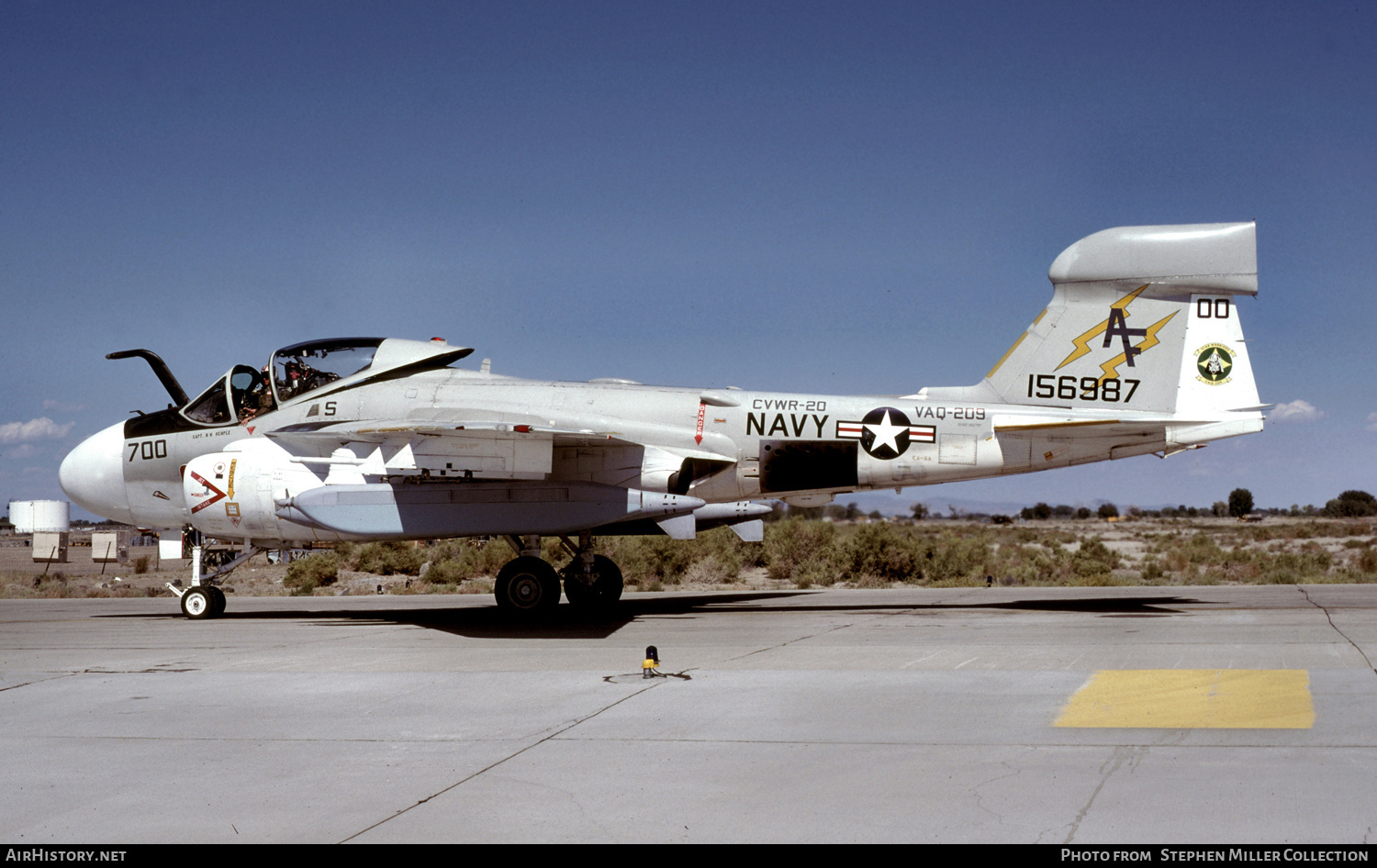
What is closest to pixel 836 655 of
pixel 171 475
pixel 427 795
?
pixel 427 795

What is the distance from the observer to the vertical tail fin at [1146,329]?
44.2ft

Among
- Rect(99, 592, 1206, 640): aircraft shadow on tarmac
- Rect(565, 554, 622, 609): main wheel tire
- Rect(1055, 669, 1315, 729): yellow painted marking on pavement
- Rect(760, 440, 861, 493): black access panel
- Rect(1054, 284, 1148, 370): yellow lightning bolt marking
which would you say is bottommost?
Rect(99, 592, 1206, 640): aircraft shadow on tarmac

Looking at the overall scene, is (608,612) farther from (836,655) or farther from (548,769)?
(548,769)

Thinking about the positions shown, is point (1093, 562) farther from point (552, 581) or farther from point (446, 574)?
point (552, 581)

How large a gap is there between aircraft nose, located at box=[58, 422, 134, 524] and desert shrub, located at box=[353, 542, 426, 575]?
12874 millimetres

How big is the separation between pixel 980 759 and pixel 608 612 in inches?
400

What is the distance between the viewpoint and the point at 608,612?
1540 cm

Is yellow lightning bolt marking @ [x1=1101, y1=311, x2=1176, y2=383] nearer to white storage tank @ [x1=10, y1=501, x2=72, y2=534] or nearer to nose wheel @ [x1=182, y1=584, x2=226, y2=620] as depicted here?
nose wheel @ [x1=182, y1=584, x2=226, y2=620]

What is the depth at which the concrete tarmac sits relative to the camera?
15.4 feet

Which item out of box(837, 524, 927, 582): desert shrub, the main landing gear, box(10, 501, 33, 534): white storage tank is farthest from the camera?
box(837, 524, 927, 582): desert shrub

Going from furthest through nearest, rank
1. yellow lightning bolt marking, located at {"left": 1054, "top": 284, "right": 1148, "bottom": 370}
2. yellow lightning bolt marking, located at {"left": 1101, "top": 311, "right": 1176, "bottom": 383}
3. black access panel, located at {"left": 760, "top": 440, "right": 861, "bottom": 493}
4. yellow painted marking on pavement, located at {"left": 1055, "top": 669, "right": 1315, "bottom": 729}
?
black access panel, located at {"left": 760, "top": 440, "right": 861, "bottom": 493} < yellow lightning bolt marking, located at {"left": 1054, "top": 284, "right": 1148, "bottom": 370} < yellow lightning bolt marking, located at {"left": 1101, "top": 311, "right": 1176, "bottom": 383} < yellow painted marking on pavement, located at {"left": 1055, "top": 669, "right": 1315, "bottom": 729}

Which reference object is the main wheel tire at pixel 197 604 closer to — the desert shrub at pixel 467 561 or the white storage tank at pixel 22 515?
the white storage tank at pixel 22 515

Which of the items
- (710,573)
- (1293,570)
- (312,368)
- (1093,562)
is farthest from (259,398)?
(1293,570)

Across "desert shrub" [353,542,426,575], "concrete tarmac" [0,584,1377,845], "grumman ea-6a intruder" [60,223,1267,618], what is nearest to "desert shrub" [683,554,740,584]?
"desert shrub" [353,542,426,575]
